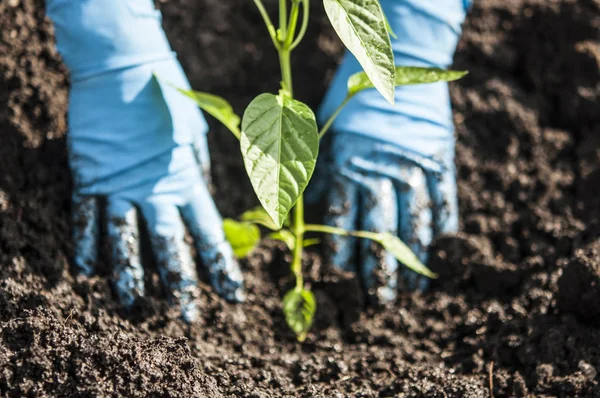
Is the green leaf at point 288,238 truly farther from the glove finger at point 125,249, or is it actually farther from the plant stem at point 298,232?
the glove finger at point 125,249

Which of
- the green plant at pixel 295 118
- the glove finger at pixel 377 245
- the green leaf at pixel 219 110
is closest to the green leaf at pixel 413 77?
the green plant at pixel 295 118

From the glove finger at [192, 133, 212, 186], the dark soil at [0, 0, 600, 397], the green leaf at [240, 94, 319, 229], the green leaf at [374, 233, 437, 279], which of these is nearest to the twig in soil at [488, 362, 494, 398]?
the dark soil at [0, 0, 600, 397]

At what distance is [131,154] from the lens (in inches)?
70.2

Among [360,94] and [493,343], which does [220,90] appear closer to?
[360,94]

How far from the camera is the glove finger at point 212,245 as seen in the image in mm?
1808

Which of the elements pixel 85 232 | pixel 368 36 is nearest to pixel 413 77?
pixel 368 36

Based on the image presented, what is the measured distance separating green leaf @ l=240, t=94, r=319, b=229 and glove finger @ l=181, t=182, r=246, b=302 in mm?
598

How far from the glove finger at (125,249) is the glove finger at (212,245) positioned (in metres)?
0.15

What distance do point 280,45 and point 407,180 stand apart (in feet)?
2.27

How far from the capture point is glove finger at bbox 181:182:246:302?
181cm

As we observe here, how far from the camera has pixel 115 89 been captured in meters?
1.78

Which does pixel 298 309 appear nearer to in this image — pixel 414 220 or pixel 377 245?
pixel 377 245

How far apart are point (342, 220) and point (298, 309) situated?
1.24 ft

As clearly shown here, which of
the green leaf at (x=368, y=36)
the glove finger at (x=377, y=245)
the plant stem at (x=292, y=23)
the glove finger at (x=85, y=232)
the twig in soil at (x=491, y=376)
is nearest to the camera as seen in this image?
the green leaf at (x=368, y=36)
